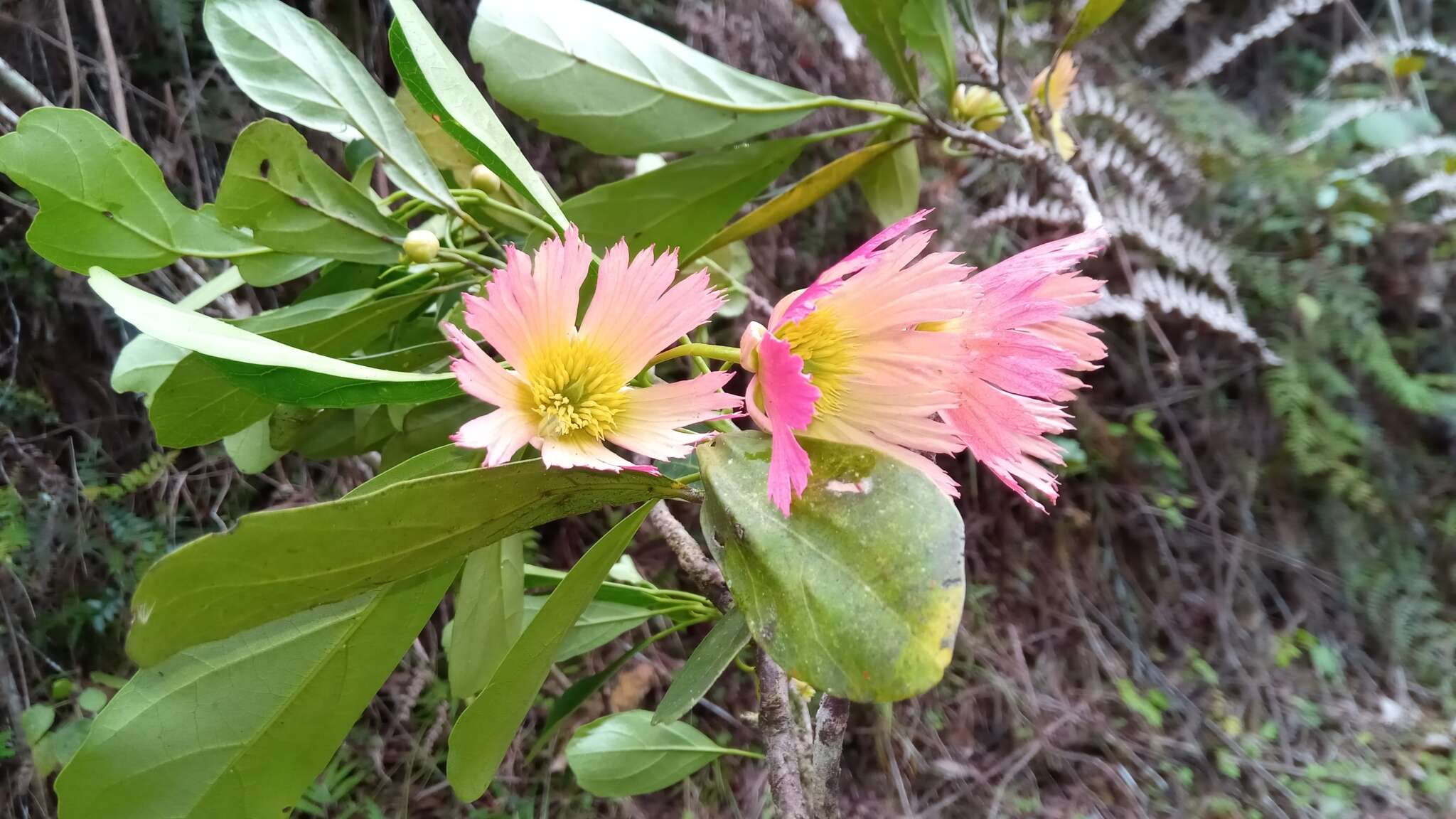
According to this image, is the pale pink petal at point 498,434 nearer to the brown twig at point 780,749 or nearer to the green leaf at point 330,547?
the green leaf at point 330,547

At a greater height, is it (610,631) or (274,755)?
(274,755)

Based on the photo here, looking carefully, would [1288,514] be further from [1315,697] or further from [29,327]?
[29,327]

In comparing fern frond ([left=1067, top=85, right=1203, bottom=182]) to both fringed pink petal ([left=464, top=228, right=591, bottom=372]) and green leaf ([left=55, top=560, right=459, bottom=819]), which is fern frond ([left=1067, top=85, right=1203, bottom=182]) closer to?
fringed pink petal ([left=464, top=228, right=591, bottom=372])

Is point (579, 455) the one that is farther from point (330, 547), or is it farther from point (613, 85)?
point (613, 85)

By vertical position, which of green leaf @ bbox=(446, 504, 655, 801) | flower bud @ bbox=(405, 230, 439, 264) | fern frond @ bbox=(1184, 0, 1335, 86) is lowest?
fern frond @ bbox=(1184, 0, 1335, 86)

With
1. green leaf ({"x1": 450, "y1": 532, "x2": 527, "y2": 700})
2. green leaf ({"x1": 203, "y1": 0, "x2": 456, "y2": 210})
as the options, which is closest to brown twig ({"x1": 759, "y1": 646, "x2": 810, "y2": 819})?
green leaf ({"x1": 450, "y1": 532, "x2": 527, "y2": 700})

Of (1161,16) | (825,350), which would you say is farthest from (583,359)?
(1161,16)

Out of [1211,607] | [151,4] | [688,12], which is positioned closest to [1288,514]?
[1211,607]
